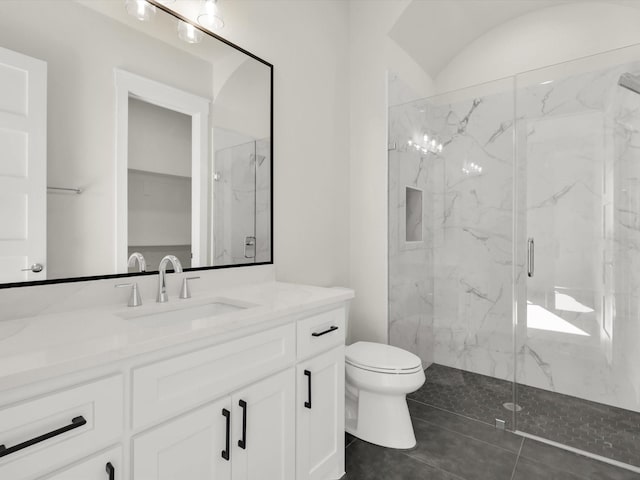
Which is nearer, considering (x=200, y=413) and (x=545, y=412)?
(x=200, y=413)

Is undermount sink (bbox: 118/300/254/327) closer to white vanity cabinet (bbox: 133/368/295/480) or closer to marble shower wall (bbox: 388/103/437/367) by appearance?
white vanity cabinet (bbox: 133/368/295/480)

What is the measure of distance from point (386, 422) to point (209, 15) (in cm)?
212

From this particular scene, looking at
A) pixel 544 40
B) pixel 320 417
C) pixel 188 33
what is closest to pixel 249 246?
pixel 320 417

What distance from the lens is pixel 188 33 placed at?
150cm

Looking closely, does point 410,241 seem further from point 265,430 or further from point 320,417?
point 265,430

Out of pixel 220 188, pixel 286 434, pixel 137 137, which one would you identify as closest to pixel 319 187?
pixel 220 188

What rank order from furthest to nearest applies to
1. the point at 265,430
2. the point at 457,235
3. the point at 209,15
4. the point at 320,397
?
the point at 457,235
the point at 209,15
the point at 320,397
the point at 265,430

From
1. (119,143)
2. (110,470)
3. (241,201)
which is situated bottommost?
(110,470)

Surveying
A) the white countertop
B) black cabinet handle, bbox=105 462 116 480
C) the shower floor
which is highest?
the white countertop

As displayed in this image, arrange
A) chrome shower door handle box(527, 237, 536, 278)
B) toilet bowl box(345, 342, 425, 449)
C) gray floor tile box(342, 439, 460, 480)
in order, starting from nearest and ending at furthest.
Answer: gray floor tile box(342, 439, 460, 480) < toilet bowl box(345, 342, 425, 449) < chrome shower door handle box(527, 237, 536, 278)

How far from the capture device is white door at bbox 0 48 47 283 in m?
1.03

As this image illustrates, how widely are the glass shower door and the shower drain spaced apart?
1 cm

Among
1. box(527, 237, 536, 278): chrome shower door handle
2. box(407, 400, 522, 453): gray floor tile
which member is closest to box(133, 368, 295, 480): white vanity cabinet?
box(407, 400, 522, 453): gray floor tile

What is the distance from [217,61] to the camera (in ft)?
5.33
